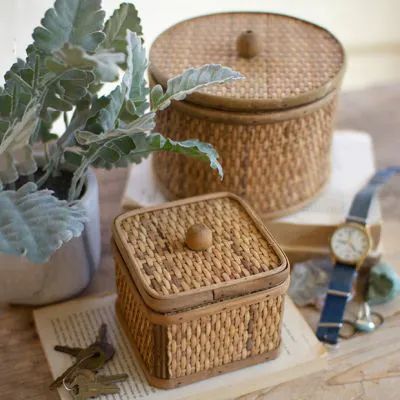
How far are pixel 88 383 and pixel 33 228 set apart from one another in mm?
238

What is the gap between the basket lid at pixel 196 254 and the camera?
0.84 meters

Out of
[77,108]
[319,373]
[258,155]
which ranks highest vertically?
[77,108]

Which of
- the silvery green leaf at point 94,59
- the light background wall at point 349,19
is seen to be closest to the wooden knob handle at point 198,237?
the silvery green leaf at point 94,59

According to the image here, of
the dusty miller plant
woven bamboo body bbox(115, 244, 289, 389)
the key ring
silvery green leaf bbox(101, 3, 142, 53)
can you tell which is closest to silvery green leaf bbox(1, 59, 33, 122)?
the dusty miller plant

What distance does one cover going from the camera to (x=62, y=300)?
3.45 feet

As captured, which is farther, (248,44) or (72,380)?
(248,44)

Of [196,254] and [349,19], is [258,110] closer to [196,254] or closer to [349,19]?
[196,254]

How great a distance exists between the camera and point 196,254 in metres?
0.89

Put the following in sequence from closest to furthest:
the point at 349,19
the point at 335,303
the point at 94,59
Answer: the point at 94,59
the point at 335,303
the point at 349,19

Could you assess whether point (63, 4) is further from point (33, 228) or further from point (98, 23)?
point (33, 228)

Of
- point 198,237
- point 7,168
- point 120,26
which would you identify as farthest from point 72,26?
point 198,237

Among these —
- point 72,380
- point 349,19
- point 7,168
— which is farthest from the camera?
point 349,19

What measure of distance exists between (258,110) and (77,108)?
0.79 ft

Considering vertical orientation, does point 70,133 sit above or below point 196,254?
above
